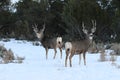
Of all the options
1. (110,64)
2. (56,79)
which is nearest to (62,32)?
(110,64)

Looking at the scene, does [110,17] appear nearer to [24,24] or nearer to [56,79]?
[24,24]

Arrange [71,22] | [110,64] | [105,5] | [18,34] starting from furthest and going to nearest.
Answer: [18,34] → [105,5] → [71,22] → [110,64]

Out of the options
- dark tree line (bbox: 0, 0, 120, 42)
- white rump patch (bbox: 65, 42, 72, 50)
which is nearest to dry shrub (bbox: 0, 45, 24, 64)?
white rump patch (bbox: 65, 42, 72, 50)

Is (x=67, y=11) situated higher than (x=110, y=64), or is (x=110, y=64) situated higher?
(x=67, y=11)

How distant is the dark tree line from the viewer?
3462cm

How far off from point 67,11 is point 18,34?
1165 centimetres

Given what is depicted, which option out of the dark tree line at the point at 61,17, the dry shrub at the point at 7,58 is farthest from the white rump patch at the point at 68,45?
the dark tree line at the point at 61,17

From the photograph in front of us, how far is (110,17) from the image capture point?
36406mm

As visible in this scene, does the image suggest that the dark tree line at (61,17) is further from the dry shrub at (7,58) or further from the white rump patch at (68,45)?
the white rump patch at (68,45)

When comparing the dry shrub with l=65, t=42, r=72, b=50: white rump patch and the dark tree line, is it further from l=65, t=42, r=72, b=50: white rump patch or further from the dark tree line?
the dark tree line

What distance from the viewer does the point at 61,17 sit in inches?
1511

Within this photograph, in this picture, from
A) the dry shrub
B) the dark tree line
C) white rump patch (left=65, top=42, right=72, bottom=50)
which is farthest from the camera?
Answer: the dark tree line

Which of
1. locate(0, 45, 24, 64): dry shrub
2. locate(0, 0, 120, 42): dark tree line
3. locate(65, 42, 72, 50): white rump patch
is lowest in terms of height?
locate(0, 45, 24, 64): dry shrub

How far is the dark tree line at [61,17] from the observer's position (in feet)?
114
